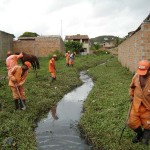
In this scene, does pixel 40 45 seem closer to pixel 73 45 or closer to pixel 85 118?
pixel 73 45

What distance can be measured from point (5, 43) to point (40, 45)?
298 inches

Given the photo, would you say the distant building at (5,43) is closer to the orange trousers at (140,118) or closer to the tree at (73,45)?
the tree at (73,45)

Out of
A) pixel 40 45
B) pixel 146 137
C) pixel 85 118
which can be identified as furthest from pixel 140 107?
pixel 40 45

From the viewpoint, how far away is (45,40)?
132 feet

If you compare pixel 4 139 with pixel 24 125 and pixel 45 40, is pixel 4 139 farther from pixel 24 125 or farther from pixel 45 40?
pixel 45 40

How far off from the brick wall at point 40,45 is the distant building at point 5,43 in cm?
233

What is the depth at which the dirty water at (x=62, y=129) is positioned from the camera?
7.97 metres

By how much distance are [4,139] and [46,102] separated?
4.57m

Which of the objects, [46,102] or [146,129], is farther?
[46,102]

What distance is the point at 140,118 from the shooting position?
668 centimetres

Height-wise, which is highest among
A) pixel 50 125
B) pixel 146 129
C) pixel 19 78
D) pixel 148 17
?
pixel 148 17

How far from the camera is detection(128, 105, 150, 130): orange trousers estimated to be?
6.57 meters

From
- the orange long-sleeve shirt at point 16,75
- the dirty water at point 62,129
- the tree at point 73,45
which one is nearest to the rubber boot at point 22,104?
the orange long-sleeve shirt at point 16,75

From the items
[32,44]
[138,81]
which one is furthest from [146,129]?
[32,44]
